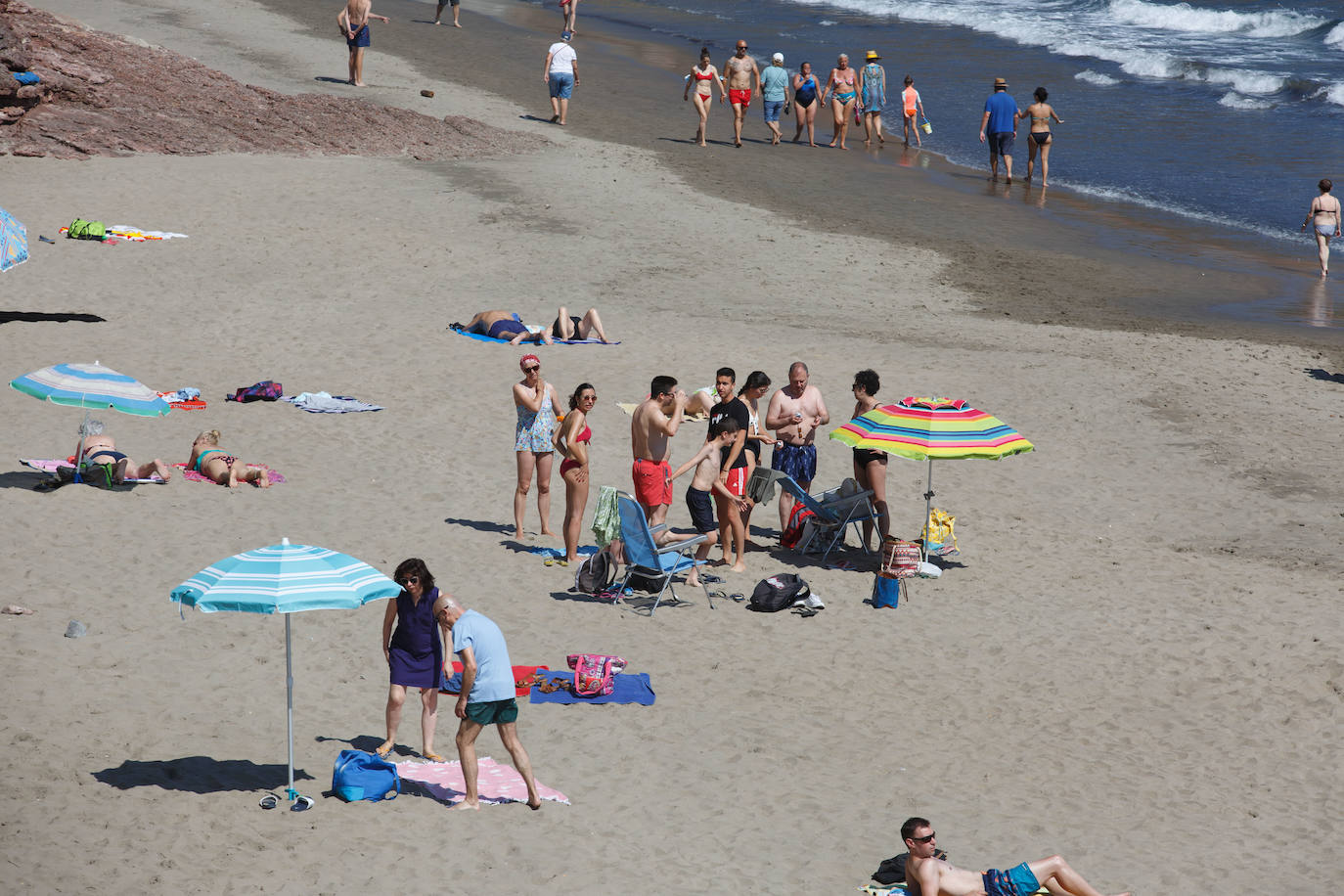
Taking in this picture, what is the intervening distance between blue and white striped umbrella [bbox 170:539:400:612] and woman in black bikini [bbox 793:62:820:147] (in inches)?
885

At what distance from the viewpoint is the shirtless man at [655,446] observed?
1148cm

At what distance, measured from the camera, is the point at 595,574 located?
1136 centimetres

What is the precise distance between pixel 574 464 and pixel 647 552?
1067 millimetres

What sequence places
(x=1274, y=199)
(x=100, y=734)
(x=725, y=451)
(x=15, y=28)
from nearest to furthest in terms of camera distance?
(x=100, y=734), (x=725, y=451), (x=15, y=28), (x=1274, y=199)

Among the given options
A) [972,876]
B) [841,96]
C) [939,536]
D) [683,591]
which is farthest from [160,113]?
[972,876]

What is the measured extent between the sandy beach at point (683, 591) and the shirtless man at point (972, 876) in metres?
0.46

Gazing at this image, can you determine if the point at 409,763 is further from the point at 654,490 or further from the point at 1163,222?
the point at 1163,222

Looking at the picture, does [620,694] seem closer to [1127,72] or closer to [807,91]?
[807,91]

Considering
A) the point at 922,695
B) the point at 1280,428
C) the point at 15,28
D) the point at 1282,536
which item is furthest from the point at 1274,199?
the point at 15,28

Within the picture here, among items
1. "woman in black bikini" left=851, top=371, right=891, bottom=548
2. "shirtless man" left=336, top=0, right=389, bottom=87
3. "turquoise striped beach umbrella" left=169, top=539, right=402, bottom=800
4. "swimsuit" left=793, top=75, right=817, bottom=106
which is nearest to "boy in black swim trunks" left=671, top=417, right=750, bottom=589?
"woman in black bikini" left=851, top=371, right=891, bottom=548

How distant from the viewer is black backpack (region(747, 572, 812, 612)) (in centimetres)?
1129

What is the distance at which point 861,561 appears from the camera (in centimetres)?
1263

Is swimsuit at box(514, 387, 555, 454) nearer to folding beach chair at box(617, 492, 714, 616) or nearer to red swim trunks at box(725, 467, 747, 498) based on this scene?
folding beach chair at box(617, 492, 714, 616)

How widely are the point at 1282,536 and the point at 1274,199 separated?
593 inches
